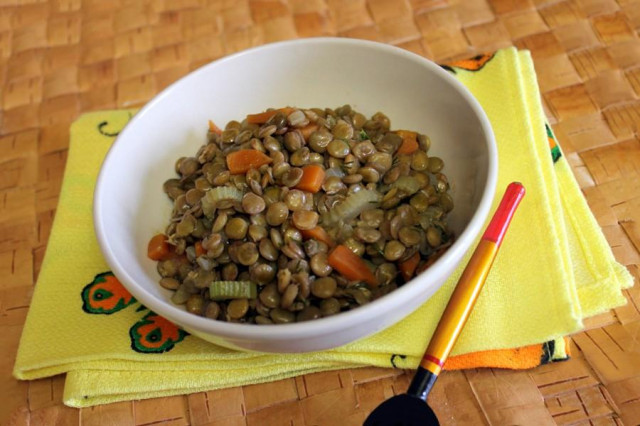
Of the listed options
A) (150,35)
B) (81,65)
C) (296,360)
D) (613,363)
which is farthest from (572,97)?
(81,65)

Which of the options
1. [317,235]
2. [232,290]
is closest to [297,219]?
[317,235]

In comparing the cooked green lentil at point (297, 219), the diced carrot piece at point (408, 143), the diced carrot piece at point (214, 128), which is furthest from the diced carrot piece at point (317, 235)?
the diced carrot piece at point (214, 128)

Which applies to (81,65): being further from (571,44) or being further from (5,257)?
(571,44)

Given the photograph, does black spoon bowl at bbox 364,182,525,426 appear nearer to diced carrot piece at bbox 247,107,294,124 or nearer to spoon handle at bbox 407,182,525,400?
spoon handle at bbox 407,182,525,400

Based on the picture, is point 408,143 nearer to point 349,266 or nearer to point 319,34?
point 349,266

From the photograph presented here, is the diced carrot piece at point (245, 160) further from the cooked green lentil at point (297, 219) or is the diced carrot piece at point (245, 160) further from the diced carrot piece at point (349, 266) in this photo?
the diced carrot piece at point (349, 266)

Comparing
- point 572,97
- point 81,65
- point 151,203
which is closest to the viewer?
point 151,203
